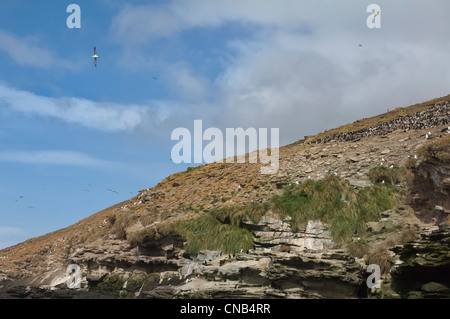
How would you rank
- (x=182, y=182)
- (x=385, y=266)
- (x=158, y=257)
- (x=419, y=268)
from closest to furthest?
1. (x=419, y=268)
2. (x=385, y=266)
3. (x=158, y=257)
4. (x=182, y=182)

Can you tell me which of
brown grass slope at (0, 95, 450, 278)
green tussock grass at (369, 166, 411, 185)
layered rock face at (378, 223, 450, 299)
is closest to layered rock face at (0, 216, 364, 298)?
layered rock face at (378, 223, 450, 299)

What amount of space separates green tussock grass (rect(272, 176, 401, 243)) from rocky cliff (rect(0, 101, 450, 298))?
48 millimetres

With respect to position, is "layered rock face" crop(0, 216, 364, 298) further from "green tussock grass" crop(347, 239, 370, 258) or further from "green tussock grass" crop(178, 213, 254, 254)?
"green tussock grass" crop(347, 239, 370, 258)

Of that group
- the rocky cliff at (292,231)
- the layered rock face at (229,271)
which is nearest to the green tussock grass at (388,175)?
the rocky cliff at (292,231)

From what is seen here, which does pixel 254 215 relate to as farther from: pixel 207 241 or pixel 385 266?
→ pixel 385 266

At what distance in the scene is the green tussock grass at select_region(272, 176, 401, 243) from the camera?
19.9 m

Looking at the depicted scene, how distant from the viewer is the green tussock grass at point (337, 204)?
783 inches

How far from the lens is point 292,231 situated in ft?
67.5

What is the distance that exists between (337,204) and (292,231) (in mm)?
2401

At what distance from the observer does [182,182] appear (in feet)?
104

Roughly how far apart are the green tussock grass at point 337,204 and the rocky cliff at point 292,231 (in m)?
0.05

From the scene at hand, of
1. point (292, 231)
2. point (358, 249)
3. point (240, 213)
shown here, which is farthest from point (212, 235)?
point (358, 249)
